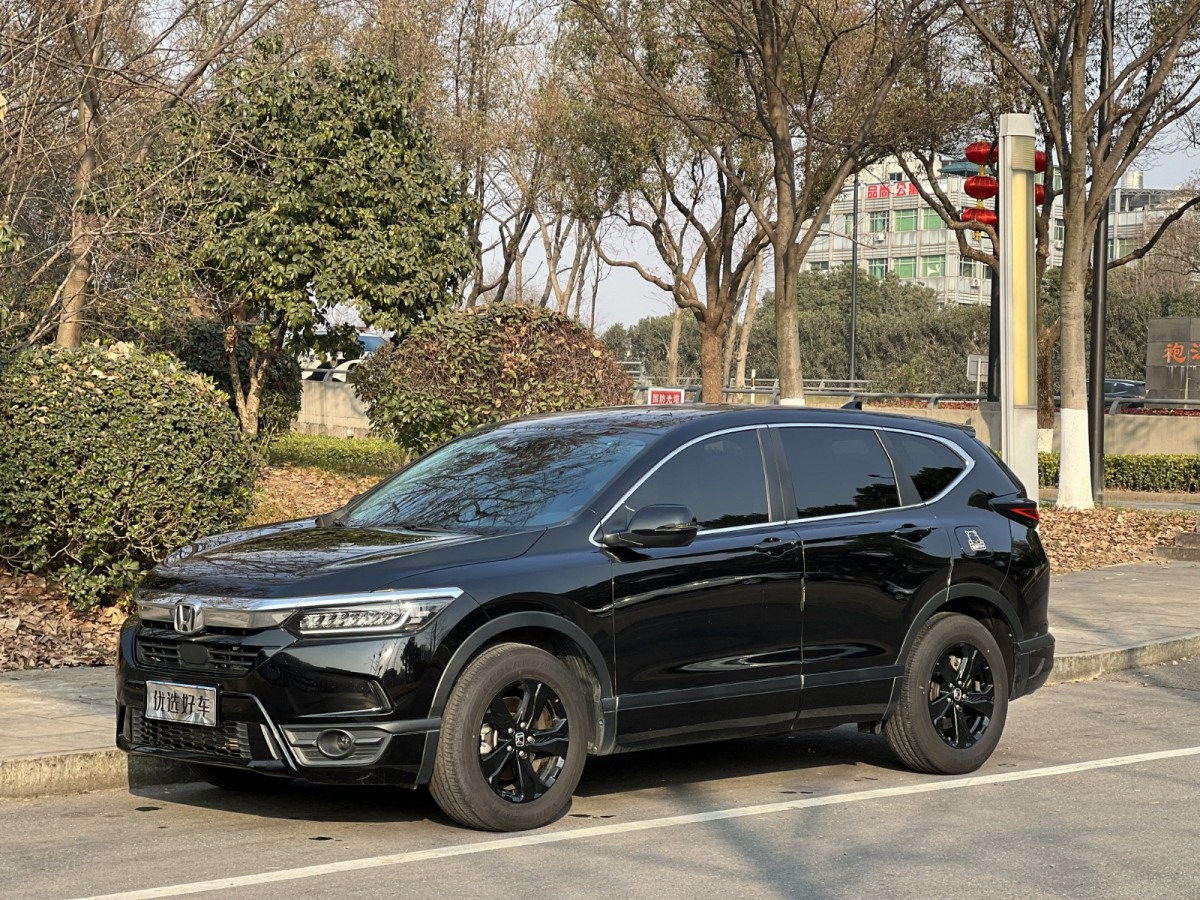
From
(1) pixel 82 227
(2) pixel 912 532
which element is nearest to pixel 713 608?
(2) pixel 912 532

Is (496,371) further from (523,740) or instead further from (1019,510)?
(523,740)

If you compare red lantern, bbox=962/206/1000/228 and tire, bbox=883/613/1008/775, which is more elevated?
red lantern, bbox=962/206/1000/228

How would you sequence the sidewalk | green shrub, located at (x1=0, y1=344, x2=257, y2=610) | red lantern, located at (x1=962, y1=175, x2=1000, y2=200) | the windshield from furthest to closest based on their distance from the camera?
red lantern, located at (x1=962, y1=175, x2=1000, y2=200) < green shrub, located at (x1=0, y1=344, x2=257, y2=610) < the sidewalk < the windshield

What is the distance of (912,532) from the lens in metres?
7.90

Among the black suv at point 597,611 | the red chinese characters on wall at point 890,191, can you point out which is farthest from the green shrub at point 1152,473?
the red chinese characters on wall at point 890,191

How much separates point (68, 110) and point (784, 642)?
11.4 m

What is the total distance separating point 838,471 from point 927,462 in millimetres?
667

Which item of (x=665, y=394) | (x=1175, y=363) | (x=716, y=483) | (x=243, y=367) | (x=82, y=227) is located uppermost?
(x=82, y=227)

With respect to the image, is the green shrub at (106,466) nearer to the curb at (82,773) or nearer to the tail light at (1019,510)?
the curb at (82,773)

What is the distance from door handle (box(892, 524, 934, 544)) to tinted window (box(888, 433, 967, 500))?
219 millimetres

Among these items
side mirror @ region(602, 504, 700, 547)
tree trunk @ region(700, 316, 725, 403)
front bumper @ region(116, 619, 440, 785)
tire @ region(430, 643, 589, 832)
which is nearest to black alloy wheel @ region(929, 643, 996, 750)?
side mirror @ region(602, 504, 700, 547)

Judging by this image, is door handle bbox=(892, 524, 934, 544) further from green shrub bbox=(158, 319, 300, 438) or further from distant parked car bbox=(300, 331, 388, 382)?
green shrub bbox=(158, 319, 300, 438)

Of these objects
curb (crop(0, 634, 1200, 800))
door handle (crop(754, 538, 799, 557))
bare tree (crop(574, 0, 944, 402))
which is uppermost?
bare tree (crop(574, 0, 944, 402))

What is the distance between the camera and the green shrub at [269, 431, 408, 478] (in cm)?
2177
